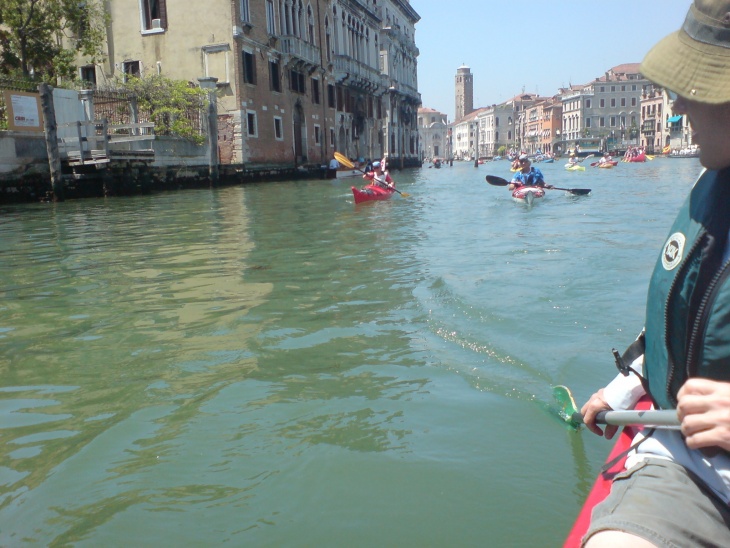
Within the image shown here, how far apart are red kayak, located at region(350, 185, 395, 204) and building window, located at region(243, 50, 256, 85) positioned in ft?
38.0

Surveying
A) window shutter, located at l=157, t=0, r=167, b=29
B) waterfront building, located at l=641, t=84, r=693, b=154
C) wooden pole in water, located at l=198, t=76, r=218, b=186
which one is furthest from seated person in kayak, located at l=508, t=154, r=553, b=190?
waterfront building, located at l=641, t=84, r=693, b=154

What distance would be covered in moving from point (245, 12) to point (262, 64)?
2.03 meters

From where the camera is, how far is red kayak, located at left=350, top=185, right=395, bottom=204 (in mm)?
14383

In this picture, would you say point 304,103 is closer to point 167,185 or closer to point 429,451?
point 167,185

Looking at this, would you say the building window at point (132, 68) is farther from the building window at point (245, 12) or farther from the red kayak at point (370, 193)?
the red kayak at point (370, 193)

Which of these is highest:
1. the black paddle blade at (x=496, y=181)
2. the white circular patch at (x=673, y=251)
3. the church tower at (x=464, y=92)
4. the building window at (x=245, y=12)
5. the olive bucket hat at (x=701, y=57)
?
the church tower at (x=464, y=92)

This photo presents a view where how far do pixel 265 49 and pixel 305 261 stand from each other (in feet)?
71.2

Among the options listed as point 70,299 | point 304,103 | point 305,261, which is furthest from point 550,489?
point 304,103

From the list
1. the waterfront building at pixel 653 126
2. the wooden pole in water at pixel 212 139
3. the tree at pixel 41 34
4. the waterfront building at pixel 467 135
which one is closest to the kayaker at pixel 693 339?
the tree at pixel 41 34

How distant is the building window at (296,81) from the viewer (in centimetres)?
A: 2942

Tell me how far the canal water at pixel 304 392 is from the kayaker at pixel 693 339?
0.89 m

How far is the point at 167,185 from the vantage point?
65.5 ft

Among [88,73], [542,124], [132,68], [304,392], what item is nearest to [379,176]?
[132,68]

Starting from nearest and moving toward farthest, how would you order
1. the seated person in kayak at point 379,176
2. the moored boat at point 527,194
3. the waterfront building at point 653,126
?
the moored boat at point 527,194 < the seated person in kayak at point 379,176 < the waterfront building at point 653,126
